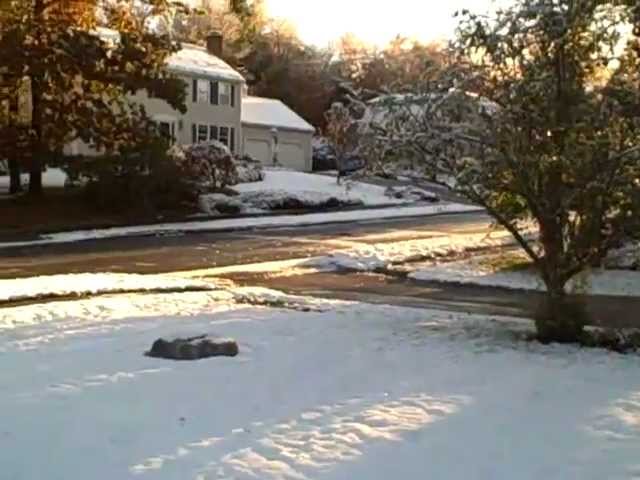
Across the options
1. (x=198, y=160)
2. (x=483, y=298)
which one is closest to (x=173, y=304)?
(x=483, y=298)

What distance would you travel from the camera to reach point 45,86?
110ft

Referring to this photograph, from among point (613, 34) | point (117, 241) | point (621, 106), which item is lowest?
point (117, 241)

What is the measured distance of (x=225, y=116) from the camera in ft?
192

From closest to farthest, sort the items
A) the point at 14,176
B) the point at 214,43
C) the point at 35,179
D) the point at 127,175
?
the point at 127,175, the point at 35,179, the point at 14,176, the point at 214,43

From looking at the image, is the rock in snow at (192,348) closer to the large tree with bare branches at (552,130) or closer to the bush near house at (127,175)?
the large tree with bare branches at (552,130)

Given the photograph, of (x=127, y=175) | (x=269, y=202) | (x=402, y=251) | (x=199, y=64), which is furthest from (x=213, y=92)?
(x=402, y=251)

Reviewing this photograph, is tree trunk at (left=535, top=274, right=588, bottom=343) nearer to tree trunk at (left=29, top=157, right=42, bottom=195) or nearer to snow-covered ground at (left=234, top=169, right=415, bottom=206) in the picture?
tree trunk at (left=29, top=157, right=42, bottom=195)

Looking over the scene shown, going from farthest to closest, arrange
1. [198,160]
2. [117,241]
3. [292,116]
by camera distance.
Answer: [292,116] → [198,160] → [117,241]

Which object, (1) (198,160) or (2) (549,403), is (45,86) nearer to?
(1) (198,160)

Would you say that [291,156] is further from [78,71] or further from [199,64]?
[78,71]

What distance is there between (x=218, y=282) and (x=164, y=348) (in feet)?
26.1

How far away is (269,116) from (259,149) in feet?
6.83

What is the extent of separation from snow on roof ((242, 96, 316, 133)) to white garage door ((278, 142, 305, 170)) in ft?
4.52

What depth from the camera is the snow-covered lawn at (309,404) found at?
261 inches
